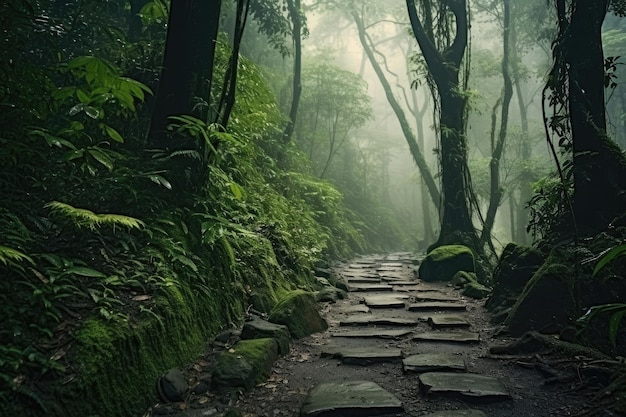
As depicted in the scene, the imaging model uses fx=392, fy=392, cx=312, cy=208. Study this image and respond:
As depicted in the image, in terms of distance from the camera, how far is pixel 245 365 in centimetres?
296

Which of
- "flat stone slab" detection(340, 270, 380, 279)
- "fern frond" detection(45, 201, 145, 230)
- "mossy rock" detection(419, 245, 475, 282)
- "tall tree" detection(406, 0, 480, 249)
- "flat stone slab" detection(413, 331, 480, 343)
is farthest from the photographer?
"tall tree" detection(406, 0, 480, 249)

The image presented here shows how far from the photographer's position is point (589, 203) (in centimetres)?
438

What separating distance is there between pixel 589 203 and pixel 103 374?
4888 mm

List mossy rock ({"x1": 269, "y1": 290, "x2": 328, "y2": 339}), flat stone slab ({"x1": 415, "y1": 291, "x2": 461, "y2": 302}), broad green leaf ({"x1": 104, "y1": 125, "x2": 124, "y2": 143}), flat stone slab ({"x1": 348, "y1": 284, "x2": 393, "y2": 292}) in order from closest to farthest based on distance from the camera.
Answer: broad green leaf ({"x1": 104, "y1": 125, "x2": 124, "y2": 143}), mossy rock ({"x1": 269, "y1": 290, "x2": 328, "y2": 339}), flat stone slab ({"x1": 415, "y1": 291, "x2": 461, "y2": 302}), flat stone slab ({"x1": 348, "y1": 284, "x2": 393, "y2": 292})

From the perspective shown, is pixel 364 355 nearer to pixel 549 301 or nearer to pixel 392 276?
pixel 549 301

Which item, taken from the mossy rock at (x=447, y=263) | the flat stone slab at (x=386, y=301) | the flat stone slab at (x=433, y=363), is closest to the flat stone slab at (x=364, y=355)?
the flat stone slab at (x=433, y=363)

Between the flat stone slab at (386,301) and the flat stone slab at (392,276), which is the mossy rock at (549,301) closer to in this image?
the flat stone slab at (386,301)

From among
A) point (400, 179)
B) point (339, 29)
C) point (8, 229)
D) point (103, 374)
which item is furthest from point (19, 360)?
point (400, 179)

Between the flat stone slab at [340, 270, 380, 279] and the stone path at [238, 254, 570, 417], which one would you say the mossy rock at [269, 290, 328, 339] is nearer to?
the stone path at [238, 254, 570, 417]

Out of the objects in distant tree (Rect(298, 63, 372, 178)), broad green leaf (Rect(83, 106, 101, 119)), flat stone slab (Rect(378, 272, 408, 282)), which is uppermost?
distant tree (Rect(298, 63, 372, 178))

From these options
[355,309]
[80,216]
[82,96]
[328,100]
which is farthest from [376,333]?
[328,100]

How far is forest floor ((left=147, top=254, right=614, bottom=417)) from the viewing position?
2557 mm

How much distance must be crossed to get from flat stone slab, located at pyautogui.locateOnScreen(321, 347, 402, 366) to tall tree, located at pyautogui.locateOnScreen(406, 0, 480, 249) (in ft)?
18.1

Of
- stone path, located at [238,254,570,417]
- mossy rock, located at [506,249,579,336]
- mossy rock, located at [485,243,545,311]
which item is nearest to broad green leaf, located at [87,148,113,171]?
stone path, located at [238,254,570,417]
